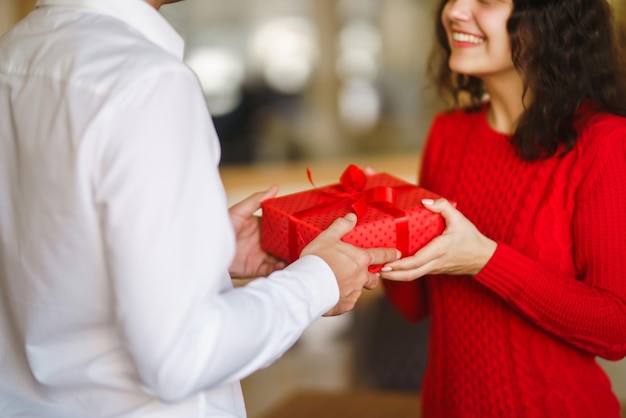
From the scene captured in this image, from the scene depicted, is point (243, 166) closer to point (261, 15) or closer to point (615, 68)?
point (261, 15)

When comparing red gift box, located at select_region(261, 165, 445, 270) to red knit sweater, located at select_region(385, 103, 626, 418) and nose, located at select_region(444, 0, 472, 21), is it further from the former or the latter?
nose, located at select_region(444, 0, 472, 21)

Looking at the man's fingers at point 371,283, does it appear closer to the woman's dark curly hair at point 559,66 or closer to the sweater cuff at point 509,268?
the sweater cuff at point 509,268

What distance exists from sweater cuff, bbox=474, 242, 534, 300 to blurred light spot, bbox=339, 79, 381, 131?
3.79 metres

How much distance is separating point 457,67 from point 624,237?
449 mm

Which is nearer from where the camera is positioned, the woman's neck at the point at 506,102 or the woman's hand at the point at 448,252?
the woman's hand at the point at 448,252

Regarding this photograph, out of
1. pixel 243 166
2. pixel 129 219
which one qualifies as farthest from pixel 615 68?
pixel 243 166

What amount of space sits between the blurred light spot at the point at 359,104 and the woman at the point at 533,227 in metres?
3.52

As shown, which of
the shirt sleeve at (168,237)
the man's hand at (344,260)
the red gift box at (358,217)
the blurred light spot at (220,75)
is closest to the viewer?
the shirt sleeve at (168,237)

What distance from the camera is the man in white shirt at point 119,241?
786 mm

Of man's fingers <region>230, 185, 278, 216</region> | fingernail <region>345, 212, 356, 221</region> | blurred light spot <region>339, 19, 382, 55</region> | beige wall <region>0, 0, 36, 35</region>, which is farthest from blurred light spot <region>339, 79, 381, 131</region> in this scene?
fingernail <region>345, 212, 356, 221</region>

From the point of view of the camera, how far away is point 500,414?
1.39 metres

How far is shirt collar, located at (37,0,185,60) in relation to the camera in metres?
0.90

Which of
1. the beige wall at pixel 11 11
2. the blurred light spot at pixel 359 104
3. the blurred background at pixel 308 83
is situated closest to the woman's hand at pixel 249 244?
the beige wall at pixel 11 11

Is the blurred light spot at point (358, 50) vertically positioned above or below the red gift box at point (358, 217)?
below
